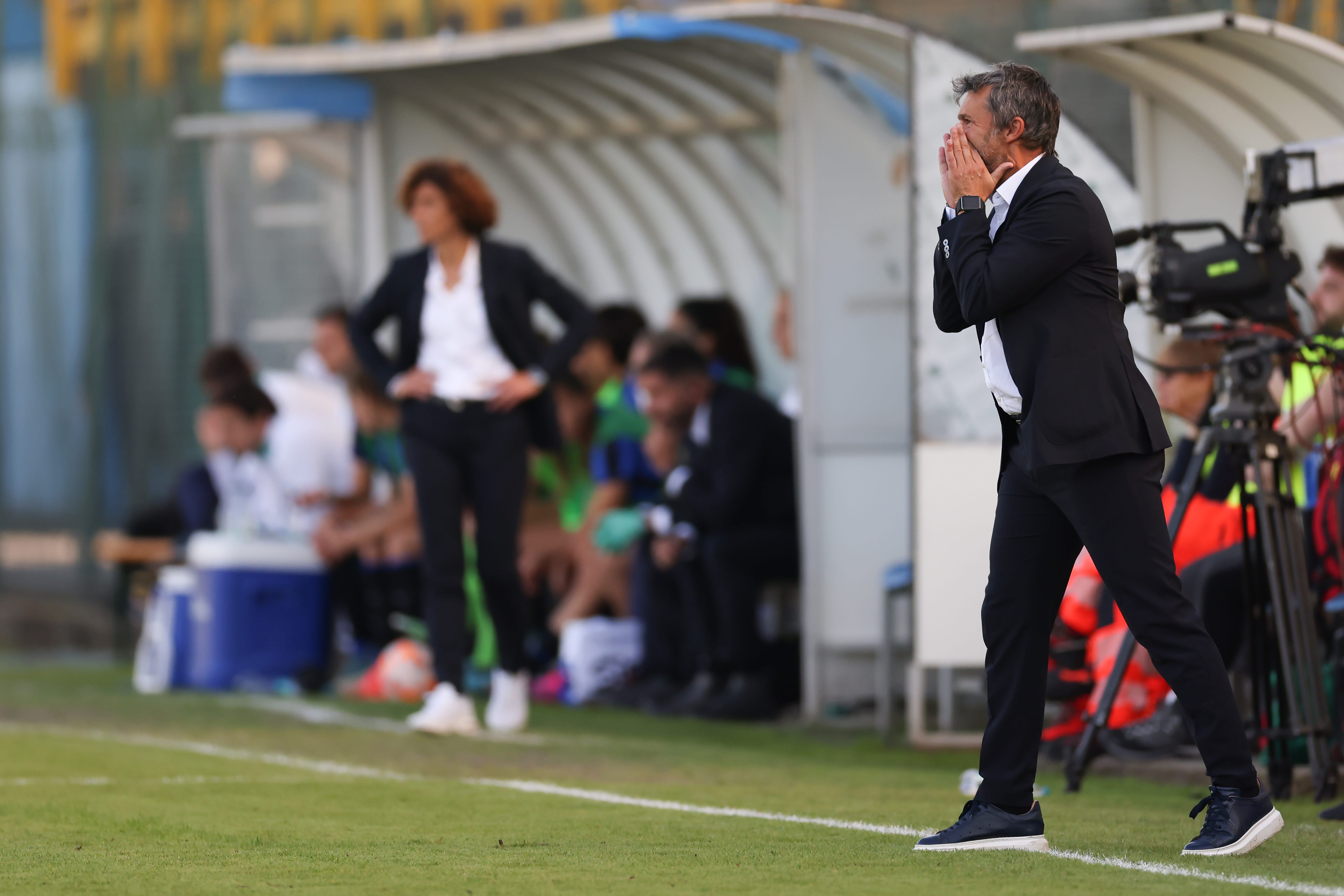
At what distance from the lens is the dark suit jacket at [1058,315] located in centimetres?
446

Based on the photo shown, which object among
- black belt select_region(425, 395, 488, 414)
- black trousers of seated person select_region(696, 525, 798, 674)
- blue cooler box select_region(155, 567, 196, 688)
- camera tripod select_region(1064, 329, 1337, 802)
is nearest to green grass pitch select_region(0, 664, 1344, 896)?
camera tripod select_region(1064, 329, 1337, 802)

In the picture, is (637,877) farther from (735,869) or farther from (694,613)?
(694,613)

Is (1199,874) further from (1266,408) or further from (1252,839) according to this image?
(1266,408)

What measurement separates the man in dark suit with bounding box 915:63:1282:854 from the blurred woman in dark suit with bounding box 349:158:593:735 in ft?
12.0

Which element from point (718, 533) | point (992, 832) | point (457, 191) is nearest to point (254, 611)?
point (718, 533)

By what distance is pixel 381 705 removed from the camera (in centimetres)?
955

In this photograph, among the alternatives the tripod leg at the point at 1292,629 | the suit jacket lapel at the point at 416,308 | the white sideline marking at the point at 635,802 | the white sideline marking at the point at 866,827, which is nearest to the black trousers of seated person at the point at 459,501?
the suit jacket lapel at the point at 416,308

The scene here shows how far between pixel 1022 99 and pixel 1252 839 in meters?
1.62

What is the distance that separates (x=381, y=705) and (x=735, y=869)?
5285mm

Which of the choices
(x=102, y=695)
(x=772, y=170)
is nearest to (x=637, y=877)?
(x=102, y=695)

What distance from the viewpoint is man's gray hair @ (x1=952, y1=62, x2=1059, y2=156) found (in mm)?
4562

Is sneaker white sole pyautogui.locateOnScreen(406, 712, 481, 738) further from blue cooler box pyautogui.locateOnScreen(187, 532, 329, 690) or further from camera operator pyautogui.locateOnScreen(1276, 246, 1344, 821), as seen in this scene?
camera operator pyautogui.locateOnScreen(1276, 246, 1344, 821)

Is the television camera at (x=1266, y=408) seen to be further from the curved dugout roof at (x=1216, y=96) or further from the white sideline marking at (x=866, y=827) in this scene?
the white sideline marking at (x=866, y=827)

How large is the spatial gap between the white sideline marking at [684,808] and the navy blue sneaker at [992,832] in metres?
0.27
